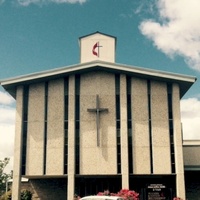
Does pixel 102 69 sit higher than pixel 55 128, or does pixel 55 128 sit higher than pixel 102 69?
pixel 102 69

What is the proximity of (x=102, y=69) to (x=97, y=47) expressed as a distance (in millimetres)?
4806

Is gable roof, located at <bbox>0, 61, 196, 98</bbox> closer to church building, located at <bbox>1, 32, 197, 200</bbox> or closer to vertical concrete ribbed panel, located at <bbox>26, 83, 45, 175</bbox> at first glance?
church building, located at <bbox>1, 32, 197, 200</bbox>

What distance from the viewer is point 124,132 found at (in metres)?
31.0

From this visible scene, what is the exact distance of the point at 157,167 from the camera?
30406mm

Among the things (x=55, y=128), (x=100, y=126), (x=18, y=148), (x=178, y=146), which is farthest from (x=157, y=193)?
(x=18, y=148)

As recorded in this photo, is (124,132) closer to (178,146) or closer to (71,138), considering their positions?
(71,138)

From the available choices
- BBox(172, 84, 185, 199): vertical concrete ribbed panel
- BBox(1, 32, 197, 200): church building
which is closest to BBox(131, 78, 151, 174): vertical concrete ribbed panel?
BBox(1, 32, 197, 200): church building

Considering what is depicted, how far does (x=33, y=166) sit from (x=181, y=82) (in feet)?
50.8

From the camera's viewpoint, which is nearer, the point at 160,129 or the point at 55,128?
the point at 160,129

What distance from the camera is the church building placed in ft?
100

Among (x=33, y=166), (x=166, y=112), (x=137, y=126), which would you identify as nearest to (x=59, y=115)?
(x=33, y=166)

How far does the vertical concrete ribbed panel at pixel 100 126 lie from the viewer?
3055cm

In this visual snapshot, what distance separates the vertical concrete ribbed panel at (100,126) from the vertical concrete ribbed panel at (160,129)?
3.60 meters

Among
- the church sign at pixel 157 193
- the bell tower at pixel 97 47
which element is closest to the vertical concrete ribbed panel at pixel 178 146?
the church sign at pixel 157 193
